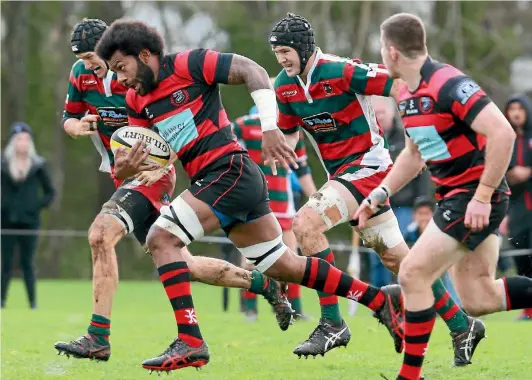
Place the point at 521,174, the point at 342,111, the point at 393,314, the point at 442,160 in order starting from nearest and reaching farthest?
1. the point at 442,160
2. the point at 393,314
3. the point at 342,111
4. the point at 521,174

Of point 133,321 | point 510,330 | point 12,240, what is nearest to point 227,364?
point 510,330

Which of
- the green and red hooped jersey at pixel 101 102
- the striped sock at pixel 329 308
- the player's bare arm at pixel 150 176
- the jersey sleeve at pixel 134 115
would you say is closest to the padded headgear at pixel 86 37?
the green and red hooped jersey at pixel 101 102

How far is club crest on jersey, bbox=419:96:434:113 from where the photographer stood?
5.86 meters

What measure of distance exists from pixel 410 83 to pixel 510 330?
459 centimetres

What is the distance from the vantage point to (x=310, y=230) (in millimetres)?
7574

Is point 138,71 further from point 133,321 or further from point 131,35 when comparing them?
point 133,321

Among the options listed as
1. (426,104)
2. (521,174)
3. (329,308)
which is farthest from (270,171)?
(426,104)

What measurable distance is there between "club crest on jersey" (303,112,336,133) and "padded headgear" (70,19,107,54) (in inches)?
62.3

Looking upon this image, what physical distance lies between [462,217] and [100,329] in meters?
2.59

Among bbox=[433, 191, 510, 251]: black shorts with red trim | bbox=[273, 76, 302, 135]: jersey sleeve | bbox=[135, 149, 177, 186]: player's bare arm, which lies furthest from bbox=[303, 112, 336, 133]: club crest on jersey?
bbox=[433, 191, 510, 251]: black shorts with red trim

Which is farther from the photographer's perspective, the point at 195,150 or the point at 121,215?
the point at 121,215

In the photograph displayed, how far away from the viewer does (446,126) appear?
5883 millimetres

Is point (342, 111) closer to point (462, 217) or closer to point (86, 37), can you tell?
point (86, 37)

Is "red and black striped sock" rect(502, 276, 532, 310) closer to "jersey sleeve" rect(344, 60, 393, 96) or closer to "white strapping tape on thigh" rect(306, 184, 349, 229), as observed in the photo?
"white strapping tape on thigh" rect(306, 184, 349, 229)
